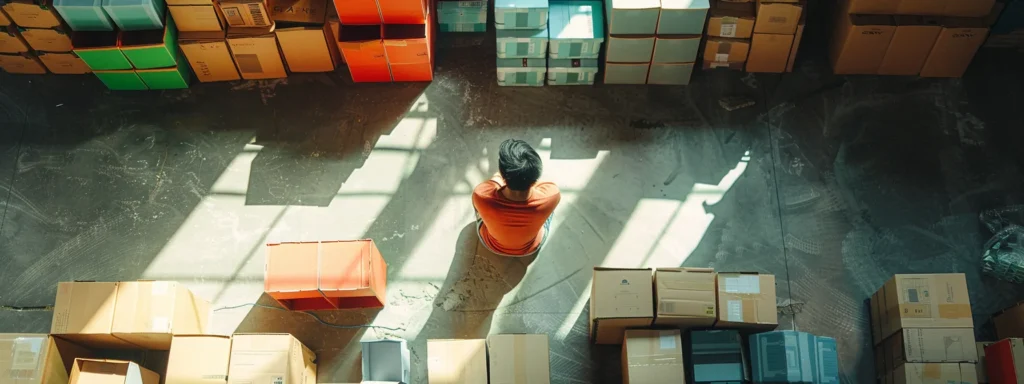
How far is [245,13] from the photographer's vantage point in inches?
220

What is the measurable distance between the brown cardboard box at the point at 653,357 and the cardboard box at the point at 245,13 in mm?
3137

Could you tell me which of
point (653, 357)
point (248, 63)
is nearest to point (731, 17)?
point (653, 357)

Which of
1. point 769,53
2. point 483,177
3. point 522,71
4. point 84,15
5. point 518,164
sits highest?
point 84,15

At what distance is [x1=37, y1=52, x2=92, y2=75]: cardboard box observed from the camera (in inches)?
231

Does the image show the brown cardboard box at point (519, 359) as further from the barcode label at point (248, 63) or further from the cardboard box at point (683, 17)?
the barcode label at point (248, 63)

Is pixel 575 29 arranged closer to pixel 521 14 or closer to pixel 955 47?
pixel 521 14

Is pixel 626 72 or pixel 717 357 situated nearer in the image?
pixel 717 357

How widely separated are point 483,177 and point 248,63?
185 centimetres

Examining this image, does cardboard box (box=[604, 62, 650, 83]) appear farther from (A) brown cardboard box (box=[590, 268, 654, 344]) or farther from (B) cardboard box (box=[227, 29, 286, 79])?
(B) cardboard box (box=[227, 29, 286, 79])

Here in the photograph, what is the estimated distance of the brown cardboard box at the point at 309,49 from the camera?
18.7 ft

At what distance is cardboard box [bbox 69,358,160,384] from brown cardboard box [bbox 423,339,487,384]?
1594 millimetres

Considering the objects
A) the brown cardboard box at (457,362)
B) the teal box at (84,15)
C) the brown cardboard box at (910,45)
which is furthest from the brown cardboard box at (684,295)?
the teal box at (84,15)

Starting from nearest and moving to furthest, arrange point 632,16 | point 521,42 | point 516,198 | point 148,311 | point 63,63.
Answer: point 516,198 → point 148,311 → point 632,16 → point 521,42 → point 63,63

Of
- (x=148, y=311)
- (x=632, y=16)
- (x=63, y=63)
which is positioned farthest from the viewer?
(x=63, y=63)
